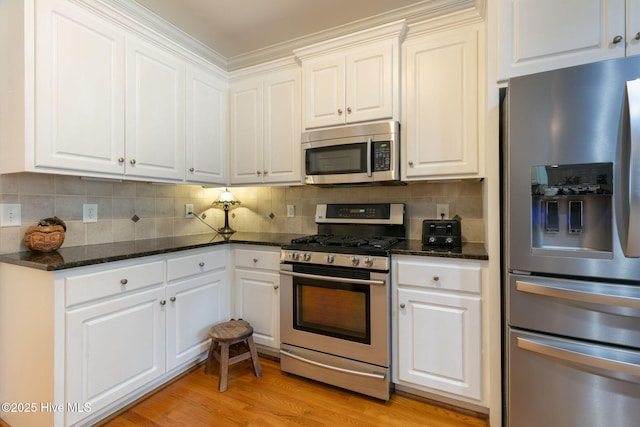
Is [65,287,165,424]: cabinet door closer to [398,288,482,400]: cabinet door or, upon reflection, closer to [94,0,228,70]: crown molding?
[398,288,482,400]: cabinet door

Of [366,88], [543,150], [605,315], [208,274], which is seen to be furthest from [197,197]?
[605,315]

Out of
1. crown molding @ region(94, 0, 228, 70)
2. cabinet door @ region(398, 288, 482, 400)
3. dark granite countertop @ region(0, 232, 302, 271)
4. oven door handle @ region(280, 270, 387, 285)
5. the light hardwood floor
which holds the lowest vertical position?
the light hardwood floor

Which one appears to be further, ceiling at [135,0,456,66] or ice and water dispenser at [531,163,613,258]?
ceiling at [135,0,456,66]

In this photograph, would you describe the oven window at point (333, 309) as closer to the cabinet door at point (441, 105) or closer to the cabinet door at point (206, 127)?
the cabinet door at point (441, 105)

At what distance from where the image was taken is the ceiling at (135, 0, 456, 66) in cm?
194

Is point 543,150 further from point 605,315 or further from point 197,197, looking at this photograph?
point 197,197

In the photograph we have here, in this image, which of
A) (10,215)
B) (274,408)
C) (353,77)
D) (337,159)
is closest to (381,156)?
(337,159)

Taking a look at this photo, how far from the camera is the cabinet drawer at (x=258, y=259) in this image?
2238mm

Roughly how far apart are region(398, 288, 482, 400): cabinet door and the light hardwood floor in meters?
0.16

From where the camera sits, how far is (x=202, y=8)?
6.48ft

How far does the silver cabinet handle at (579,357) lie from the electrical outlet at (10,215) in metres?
2.72

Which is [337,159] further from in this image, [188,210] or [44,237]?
[44,237]

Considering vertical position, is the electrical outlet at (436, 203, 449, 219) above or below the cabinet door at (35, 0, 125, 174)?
below

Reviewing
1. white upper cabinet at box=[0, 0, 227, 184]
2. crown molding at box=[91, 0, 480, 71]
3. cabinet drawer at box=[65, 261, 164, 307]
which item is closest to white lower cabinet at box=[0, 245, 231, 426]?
cabinet drawer at box=[65, 261, 164, 307]
